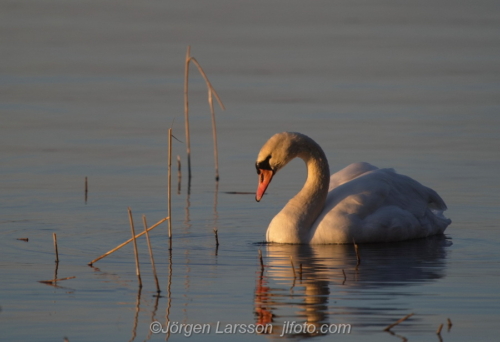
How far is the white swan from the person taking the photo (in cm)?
1077

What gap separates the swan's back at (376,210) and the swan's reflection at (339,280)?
0.41 feet

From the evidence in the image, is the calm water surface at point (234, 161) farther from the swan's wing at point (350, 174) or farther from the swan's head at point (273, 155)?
the swan's wing at point (350, 174)

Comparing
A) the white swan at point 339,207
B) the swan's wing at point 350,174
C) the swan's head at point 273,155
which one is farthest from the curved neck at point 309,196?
the swan's wing at point 350,174

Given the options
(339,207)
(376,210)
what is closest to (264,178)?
(339,207)

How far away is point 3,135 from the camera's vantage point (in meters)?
16.4

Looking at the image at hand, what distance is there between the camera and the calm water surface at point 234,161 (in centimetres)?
790

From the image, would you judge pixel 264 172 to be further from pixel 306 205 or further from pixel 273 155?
pixel 306 205

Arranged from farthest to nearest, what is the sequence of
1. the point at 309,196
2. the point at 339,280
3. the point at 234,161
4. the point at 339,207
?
the point at 234,161 → the point at 309,196 → the point at 339,207 → the point at 339,280

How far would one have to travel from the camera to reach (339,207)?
10.9 metres

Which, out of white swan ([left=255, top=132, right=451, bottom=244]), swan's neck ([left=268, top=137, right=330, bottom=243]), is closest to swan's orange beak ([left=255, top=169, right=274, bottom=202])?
white swan ([left=255, top=132, right=451, bottom=244])

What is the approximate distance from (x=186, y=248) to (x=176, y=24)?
20538 millimetres

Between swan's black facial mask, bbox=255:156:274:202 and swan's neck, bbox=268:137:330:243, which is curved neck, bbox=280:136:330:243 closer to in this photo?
swan's neck, bbox=268:137:330:243

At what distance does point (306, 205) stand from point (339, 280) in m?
2.15

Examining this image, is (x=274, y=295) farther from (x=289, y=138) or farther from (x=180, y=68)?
(x=180, y=68)
